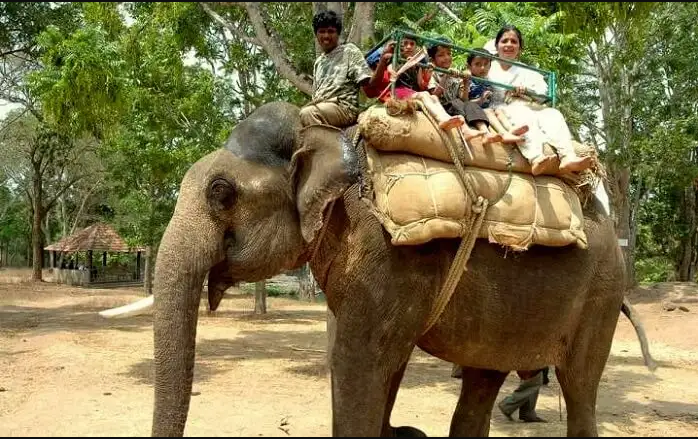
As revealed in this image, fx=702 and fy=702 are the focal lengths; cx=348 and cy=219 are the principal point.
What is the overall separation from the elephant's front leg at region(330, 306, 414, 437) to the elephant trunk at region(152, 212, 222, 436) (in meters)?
0.71

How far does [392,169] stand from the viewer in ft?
11.6

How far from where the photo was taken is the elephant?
329 cm

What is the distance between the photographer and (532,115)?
396cm

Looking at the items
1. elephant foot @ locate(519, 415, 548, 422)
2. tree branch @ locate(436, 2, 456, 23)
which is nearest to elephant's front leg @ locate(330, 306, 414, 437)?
elephant foot @ locate(519, 415, 548, 422)

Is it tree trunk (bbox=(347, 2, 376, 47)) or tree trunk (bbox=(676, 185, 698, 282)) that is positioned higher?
tree trunk (bbox=(347, 2, 376, 47))

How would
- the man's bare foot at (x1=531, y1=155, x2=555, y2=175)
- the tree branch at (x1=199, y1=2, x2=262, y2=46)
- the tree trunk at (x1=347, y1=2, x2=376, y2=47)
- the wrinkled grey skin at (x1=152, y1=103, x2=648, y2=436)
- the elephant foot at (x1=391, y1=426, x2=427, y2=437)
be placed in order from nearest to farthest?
the wrinkled grey skin at (x1=152, y1=103, x2=648, y2=436) < the man's bare foot at (x1=531, y1=155, x2=555, y2=175) < the elephant foot at (x1=391, y1=426, x2=427, y2=437) < the tree trunk at (x1=347, y1=2, x2=376, y2=47) < the tree branch at (x1=199, y1=2, x2=262, y2=46)

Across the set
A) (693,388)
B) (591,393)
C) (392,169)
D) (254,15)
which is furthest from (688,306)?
(392,169)

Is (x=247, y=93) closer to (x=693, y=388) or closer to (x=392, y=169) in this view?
(x=693, y=388)

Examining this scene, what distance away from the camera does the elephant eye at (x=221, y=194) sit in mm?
3414

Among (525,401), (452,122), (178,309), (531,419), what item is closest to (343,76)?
(452,122)

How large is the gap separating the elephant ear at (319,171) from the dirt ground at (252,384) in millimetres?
2037

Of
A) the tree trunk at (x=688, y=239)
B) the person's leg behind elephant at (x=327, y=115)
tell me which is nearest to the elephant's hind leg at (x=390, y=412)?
the person's leg behind elephant at (x=327, y=115)

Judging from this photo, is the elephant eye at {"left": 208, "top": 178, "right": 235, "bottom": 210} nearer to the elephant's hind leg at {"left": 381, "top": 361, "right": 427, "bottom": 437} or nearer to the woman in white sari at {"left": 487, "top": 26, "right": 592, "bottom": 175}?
the elephant's hind leg at {"left": 381, "top": 361, "right": 427, "bottom": 437}

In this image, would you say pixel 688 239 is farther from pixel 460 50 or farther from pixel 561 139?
pixel 460 50
